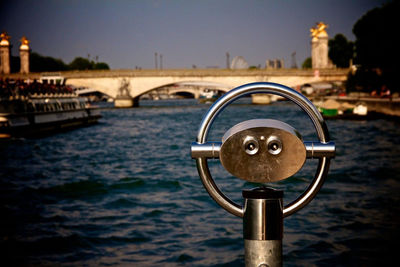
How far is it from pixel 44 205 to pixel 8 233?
2053 mm

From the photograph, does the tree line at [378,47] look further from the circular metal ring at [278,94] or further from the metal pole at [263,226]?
the metal pole at [263,226]

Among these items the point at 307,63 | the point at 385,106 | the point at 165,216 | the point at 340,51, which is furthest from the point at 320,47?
the point at 165,216

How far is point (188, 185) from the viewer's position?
36.7 feet

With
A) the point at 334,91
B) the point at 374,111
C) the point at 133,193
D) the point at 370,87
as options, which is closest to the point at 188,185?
the point at 133,193

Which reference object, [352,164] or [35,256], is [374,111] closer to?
[352,164]

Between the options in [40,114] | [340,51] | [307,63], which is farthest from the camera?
[307,63]

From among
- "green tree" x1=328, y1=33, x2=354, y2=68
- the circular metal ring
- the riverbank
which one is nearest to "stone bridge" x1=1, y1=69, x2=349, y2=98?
the riverbank

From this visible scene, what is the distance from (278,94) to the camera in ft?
4.74

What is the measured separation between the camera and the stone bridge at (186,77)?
67.4 m

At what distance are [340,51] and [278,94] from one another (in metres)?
103

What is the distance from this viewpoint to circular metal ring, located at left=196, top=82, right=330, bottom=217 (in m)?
1.41

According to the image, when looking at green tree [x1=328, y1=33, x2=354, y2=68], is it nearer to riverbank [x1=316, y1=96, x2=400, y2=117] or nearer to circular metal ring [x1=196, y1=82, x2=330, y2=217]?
riverbank [x1=316, y1=96, x2=400, y2=117]

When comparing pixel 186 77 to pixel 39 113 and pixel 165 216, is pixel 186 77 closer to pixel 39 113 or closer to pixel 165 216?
pixel 39 113

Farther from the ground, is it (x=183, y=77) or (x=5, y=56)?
(x=5, y=56)
